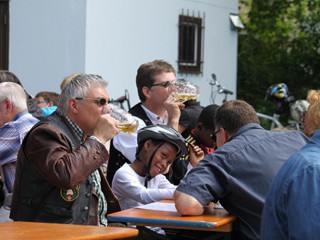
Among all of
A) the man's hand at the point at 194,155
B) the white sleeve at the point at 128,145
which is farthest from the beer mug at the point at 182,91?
the white sleeve at the point at 128,145

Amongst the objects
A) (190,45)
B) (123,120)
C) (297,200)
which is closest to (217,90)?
(190,45)

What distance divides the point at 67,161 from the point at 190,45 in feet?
34.1

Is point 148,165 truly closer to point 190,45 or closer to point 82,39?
point 82,39

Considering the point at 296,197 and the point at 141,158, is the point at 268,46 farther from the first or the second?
the point at 296,197

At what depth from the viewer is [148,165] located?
232 inches

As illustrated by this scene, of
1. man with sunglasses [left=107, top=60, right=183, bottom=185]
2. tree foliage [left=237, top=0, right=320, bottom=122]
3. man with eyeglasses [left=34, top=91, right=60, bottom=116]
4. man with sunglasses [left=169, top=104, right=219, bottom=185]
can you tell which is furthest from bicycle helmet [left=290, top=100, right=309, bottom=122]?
man with sunglasses [left=107, top=60, right=183, bottom=185]

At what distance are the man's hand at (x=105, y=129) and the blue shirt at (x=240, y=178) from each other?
583 millimetres

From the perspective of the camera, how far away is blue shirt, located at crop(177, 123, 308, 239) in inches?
203

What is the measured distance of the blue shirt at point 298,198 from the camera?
124 inches

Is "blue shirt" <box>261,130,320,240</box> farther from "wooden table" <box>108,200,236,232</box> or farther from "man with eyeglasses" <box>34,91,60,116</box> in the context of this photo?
"man with eyeglasses" <box>34,91,60,116</box>

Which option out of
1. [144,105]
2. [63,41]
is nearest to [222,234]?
[144,105]

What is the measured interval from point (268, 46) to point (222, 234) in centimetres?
1731

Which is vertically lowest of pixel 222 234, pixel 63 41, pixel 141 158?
pixel 222 234

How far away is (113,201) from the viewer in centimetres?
528
